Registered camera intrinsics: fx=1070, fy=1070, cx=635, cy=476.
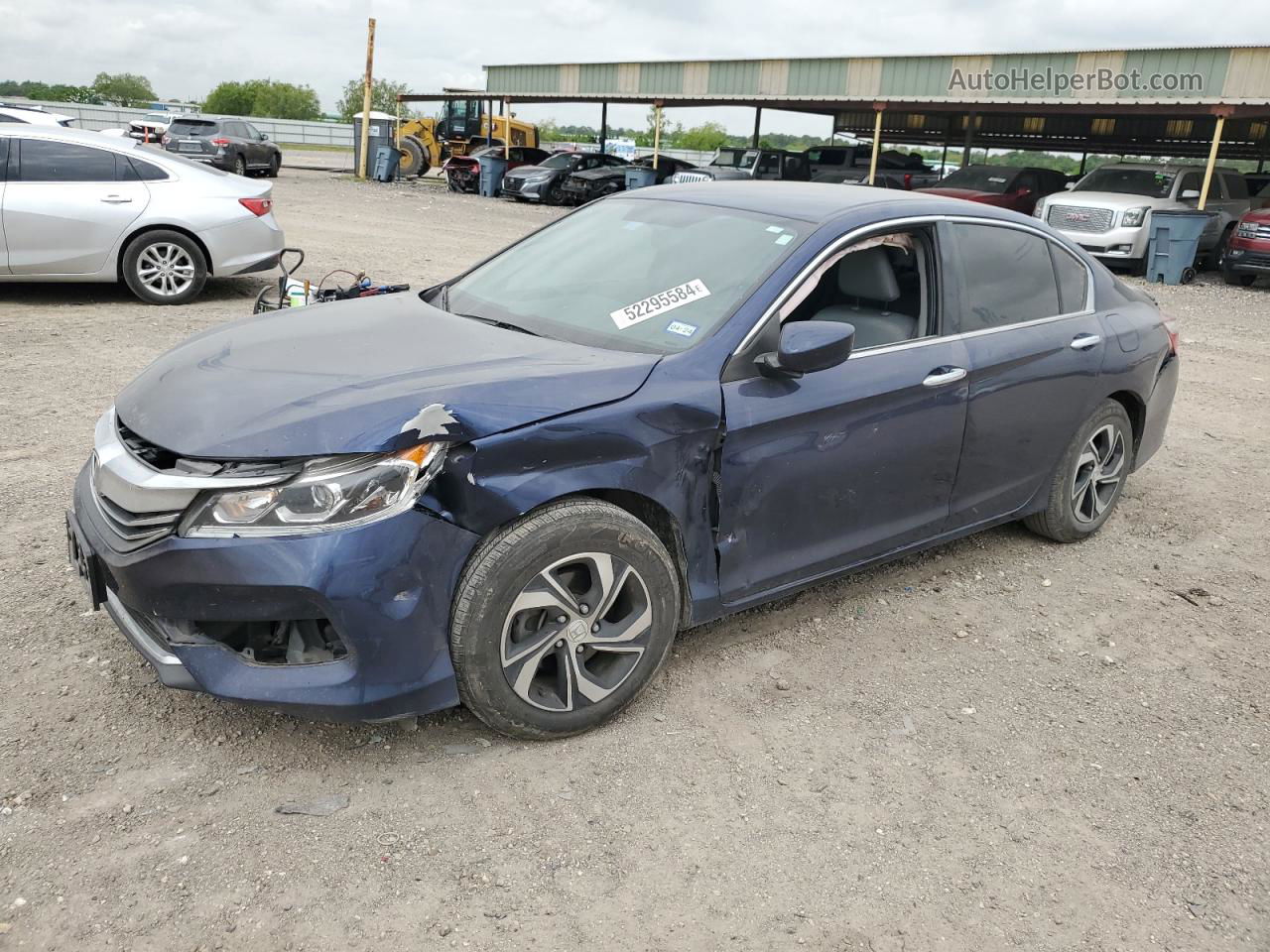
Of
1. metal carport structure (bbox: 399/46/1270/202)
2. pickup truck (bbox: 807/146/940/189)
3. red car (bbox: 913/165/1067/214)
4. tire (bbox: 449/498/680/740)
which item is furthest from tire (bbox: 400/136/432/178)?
tire (bbox: 449/498/680/740)

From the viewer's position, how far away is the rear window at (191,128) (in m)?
29.7

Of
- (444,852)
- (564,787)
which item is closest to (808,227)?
(564,787)

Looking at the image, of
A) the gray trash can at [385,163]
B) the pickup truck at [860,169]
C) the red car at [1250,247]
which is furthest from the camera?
the gray trash can at [385,163]

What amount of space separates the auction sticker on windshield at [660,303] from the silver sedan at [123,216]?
7040 millimetres

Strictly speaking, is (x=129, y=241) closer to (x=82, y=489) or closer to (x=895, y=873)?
(x=82, y=489)

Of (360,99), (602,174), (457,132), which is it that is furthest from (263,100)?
(602,174)

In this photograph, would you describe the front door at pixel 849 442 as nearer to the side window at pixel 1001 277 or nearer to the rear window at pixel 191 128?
the side window at pixel 1001 277

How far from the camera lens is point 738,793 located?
9.91 ft

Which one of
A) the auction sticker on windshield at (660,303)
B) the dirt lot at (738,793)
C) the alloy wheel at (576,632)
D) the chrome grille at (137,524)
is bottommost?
the dirt lot at (738,793)

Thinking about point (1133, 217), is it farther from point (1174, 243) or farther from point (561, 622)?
point (561, 622)

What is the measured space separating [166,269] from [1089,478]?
7.94 metres

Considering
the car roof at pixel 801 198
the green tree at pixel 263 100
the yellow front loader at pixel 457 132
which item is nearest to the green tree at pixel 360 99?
the green tree at pixel 263 100

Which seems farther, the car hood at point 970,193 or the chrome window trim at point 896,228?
the car hood at point 970,193

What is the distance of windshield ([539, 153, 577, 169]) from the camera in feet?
86.4
